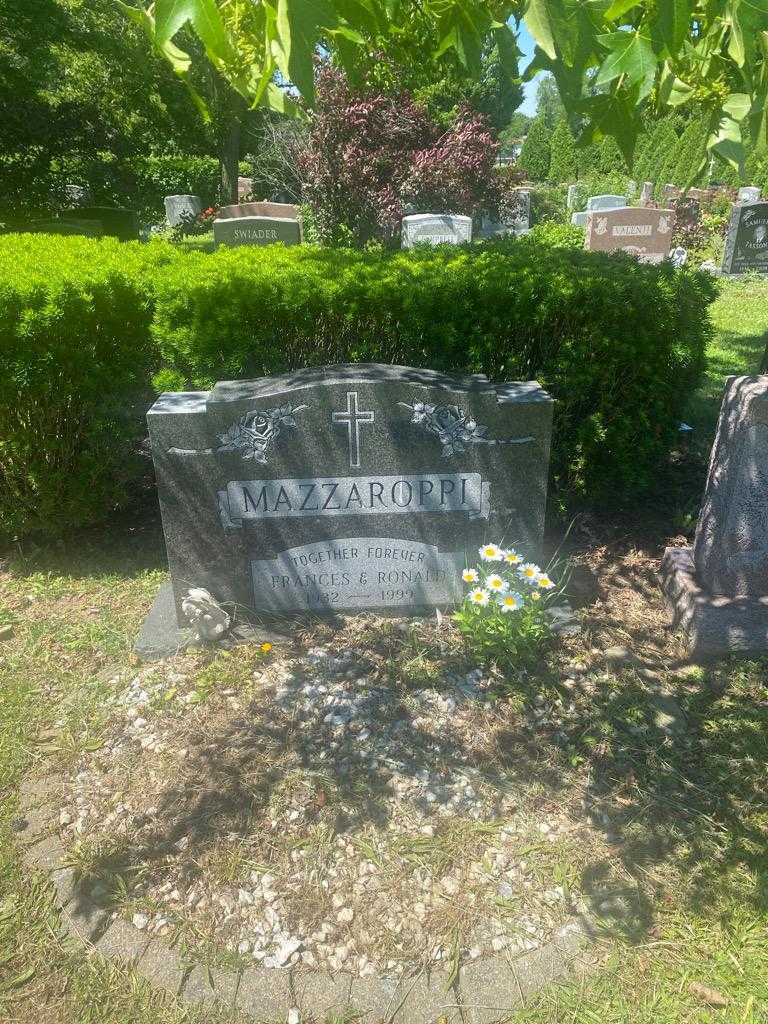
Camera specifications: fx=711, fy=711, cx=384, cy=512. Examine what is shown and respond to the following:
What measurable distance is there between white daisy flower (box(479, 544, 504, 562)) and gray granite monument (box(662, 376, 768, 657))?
3.33 feet

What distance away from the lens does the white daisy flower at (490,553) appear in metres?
3.54

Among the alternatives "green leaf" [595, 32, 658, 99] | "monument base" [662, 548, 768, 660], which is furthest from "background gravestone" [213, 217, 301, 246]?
"green leaf" [595, 32, 658, 99]

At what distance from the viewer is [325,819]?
2.69 m

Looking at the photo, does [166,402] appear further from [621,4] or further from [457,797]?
[621,4]

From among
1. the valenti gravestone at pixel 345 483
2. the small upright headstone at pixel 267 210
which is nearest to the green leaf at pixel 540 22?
the valenti gravestone at pixel 345 483

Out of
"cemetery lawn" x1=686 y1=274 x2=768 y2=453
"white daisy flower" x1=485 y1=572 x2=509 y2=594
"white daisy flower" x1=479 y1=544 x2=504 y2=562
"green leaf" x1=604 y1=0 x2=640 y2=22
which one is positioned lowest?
"white daisy flower" x1=485 y1=572 x2=509 y2=594

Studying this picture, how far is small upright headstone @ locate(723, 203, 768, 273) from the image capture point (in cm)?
1270

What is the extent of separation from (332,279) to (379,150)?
37.0ft

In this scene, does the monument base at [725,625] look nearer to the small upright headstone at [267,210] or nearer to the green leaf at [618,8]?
the green leaf at [618,8]

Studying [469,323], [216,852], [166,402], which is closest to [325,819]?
[216,852]

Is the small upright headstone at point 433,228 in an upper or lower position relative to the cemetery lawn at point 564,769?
upper

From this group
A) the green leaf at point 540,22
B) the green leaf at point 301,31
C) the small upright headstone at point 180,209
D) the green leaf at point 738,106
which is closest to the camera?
the green leaf at point 301,31

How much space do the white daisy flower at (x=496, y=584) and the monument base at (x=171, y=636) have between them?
1064mm

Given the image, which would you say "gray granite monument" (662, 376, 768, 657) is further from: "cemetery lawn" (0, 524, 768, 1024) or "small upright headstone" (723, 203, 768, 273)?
"small upright headstone" (723, 203, 768, 273)
